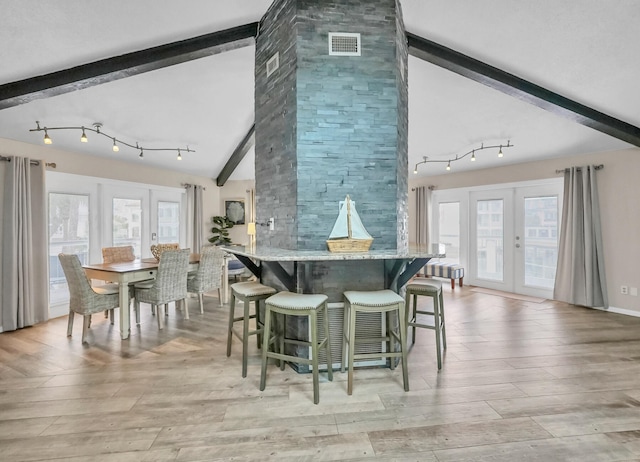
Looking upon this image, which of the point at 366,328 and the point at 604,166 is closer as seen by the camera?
the point at 366,328

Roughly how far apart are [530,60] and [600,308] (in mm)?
3548

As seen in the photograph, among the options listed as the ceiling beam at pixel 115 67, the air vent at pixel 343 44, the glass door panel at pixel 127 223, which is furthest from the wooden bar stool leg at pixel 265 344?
the glass door panel at pixel 127 223

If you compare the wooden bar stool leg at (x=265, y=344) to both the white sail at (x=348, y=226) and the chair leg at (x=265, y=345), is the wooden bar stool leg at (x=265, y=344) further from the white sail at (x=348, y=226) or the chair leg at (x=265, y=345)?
the white sail at (x=348, y=226)

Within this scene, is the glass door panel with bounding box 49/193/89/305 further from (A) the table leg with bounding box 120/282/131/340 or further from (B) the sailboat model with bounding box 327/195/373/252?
(B) the sailboat model with bounding box 327/195/373/252

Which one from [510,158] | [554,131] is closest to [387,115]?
[554,131]

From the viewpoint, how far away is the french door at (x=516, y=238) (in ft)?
17.2

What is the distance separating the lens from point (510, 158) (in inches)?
211

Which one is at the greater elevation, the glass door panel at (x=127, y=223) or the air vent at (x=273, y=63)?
the air vent at (x=273, y=63)

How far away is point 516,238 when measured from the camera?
18.4 feet

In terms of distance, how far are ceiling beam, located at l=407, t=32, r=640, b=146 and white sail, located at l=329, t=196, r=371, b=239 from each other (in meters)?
2.04

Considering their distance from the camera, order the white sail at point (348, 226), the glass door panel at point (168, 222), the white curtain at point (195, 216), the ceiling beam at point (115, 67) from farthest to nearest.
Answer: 1. the white curtain at point (195, 216)
2. the glass door panel at point (168, 222)
3. the ceiling beam at point (115, 67)
4. the white sail at point (348, 226)

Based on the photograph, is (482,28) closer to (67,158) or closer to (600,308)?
(600,308)

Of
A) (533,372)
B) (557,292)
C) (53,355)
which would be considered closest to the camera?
(533,372)

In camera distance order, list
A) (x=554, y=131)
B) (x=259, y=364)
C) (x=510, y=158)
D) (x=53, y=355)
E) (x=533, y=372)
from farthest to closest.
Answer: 1. (x=510, y=158)
2. (x=554, y=131)
3. (x=53, y=355)
4. (x=259, y=364)
5. (x=533, y=372)
